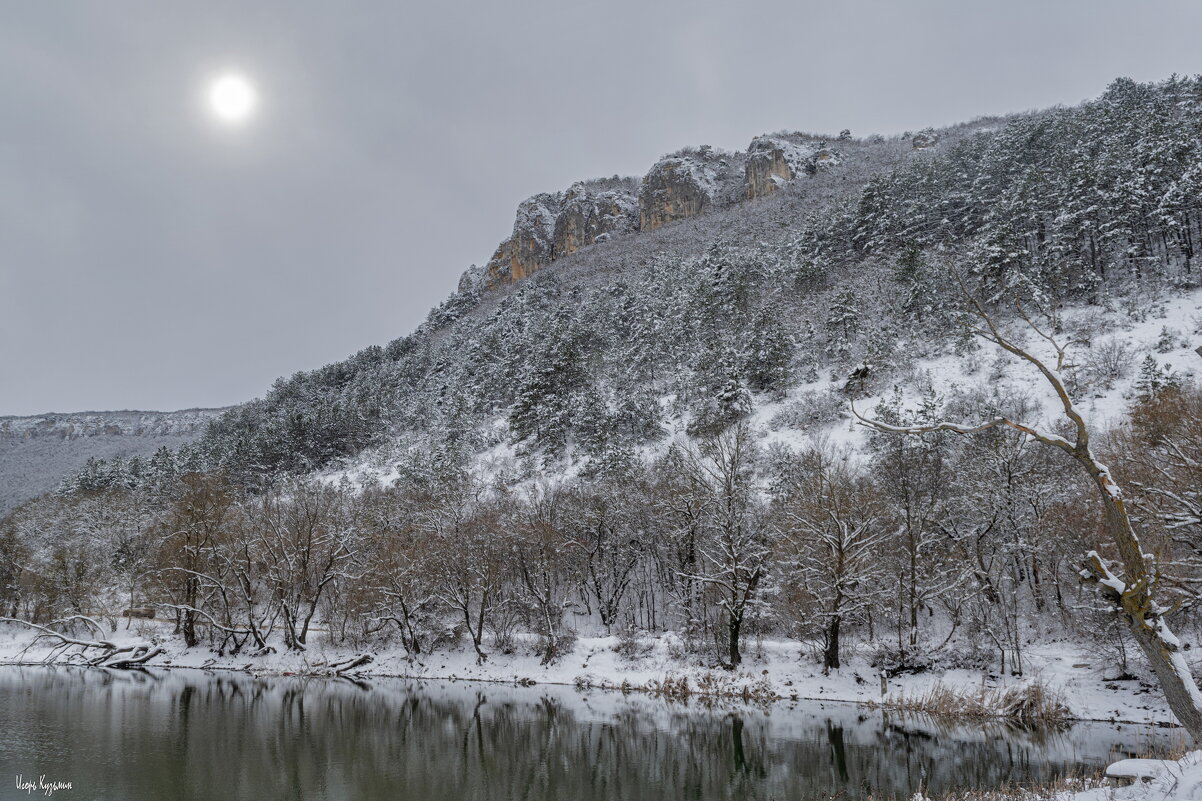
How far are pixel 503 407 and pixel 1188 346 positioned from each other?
62661mm

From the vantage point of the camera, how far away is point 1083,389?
42.6 m

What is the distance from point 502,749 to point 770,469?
3154 centimetres

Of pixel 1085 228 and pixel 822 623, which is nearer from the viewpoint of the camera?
pixel 822 623

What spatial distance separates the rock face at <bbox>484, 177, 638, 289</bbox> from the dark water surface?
468 feet

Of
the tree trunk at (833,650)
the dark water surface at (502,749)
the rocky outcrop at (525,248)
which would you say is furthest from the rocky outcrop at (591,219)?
the dark water surface at (502,749)

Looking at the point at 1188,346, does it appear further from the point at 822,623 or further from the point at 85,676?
the point at 85,676

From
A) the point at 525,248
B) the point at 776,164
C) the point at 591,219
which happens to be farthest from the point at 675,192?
the point at 525,248

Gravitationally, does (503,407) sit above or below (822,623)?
above

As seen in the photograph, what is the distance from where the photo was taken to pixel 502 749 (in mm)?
20031

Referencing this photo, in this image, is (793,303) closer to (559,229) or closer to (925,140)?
(925,140)

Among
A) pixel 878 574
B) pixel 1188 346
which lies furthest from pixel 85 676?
pixel 1188 346

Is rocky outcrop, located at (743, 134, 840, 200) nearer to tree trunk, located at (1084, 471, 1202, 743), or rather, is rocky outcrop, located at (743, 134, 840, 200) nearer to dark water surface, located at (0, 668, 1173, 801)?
dark water surface, located at (0, 668, 1173, 801)

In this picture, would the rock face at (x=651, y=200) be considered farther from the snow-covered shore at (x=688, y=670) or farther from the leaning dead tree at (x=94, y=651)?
the snow-covered shore at (x=688, y=670)

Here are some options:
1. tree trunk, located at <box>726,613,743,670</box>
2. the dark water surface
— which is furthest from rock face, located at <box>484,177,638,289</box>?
the dark water surface
